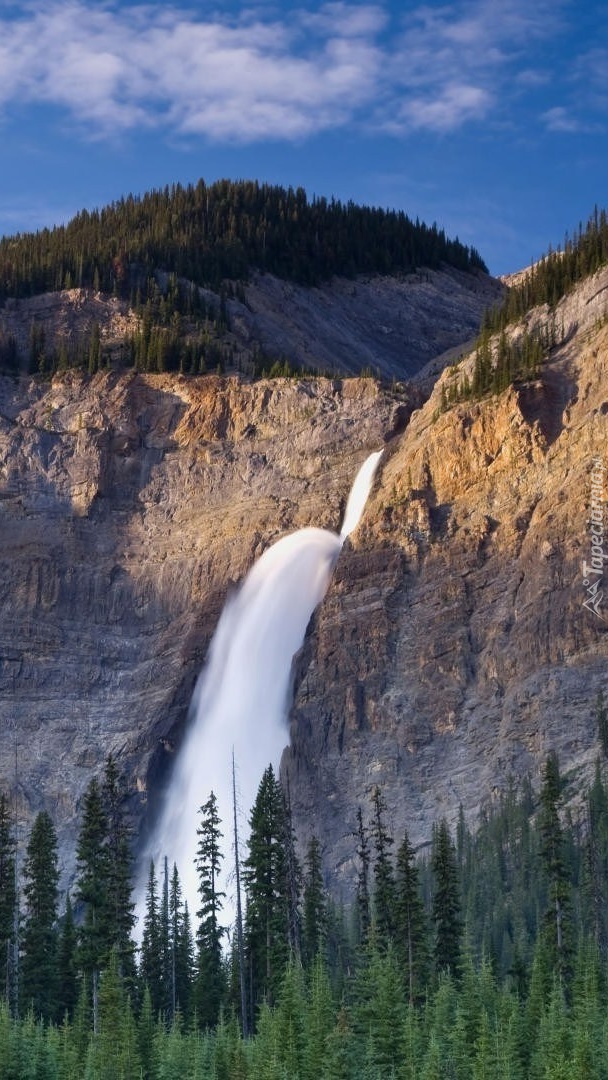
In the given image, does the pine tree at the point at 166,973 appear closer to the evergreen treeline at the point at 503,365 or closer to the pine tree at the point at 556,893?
the pine tree at the point at 556,893

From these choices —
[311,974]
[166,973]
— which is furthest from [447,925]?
[166,973]

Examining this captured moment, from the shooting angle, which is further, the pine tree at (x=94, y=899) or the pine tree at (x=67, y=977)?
the pine tree at (x=67, y=977)

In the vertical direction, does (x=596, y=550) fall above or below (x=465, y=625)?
above

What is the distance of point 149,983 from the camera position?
92.4 m

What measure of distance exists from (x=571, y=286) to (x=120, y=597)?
132ft

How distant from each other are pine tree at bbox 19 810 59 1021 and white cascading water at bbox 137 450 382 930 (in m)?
45.9

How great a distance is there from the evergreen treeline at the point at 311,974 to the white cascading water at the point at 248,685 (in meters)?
34.6

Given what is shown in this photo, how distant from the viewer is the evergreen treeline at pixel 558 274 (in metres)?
161

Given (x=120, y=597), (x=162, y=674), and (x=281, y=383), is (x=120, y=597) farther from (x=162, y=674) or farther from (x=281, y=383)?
(x=281, y=383)

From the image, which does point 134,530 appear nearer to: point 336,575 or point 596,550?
point 336,575

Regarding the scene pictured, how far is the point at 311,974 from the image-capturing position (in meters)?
85.1

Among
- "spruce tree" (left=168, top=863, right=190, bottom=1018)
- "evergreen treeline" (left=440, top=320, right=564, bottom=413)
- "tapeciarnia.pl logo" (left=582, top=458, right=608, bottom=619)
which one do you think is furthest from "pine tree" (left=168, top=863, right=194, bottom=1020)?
"evergreen treeline" (left=440, top=320, right=564, bottom=413)

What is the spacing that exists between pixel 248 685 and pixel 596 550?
28.8 meters

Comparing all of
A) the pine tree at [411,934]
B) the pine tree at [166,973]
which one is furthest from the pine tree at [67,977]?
the pine tree at [411,934]
